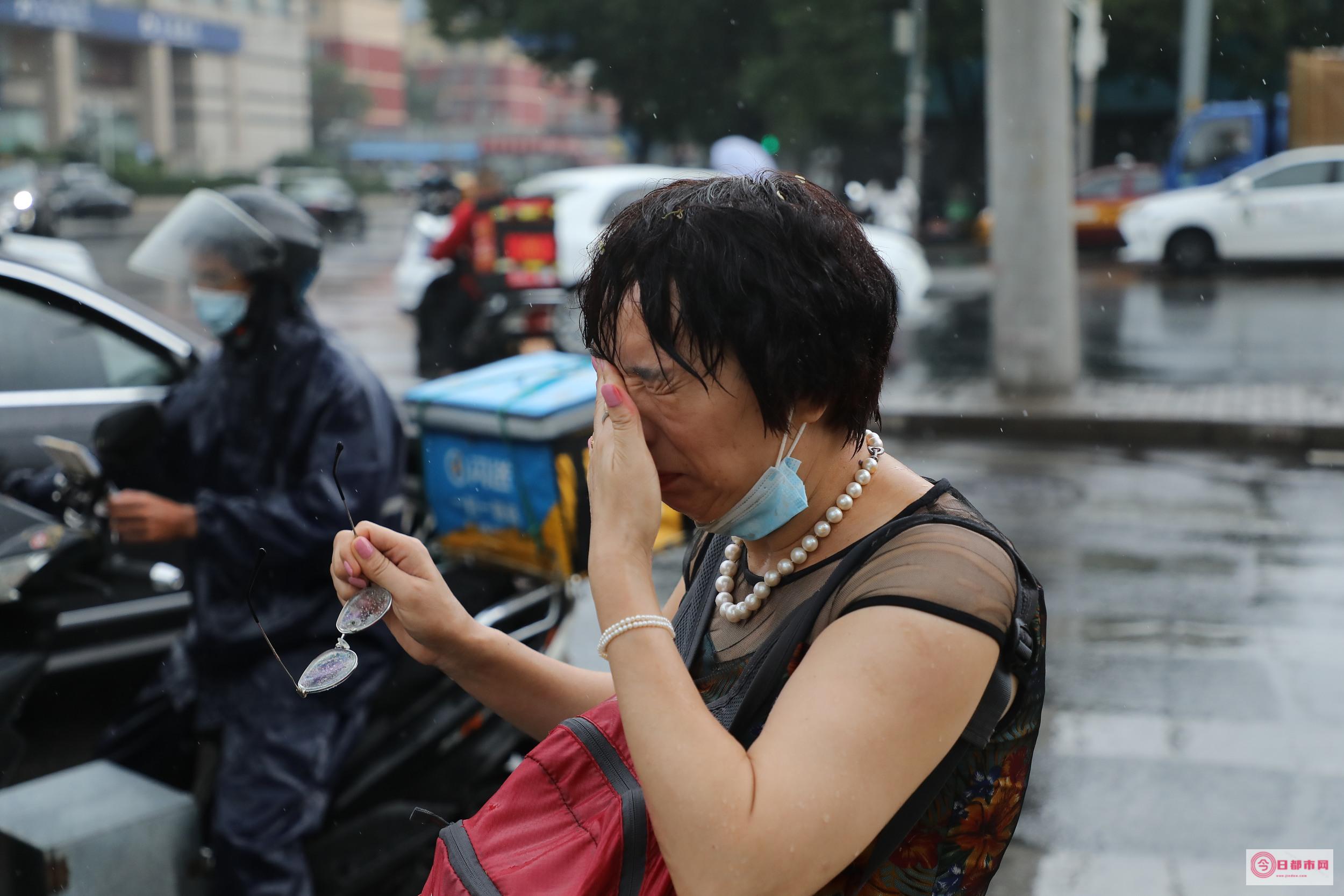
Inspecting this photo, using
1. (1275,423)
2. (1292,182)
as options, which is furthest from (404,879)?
(1292,182)

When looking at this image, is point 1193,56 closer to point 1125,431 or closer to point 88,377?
point 1125,431

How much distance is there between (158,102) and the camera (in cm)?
5919

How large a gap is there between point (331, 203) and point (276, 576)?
33.7 m

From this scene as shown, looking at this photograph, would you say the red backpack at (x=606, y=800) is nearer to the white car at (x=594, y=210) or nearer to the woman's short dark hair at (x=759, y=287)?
the woman's short dark hair at (x=759, y=287)

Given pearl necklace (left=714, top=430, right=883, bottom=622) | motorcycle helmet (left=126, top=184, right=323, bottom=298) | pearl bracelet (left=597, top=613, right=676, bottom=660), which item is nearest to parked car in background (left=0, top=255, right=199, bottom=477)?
motorcycle helmet (left=126, top=184, right=323, bottom=298)

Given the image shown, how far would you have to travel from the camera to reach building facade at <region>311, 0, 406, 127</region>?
84688mm

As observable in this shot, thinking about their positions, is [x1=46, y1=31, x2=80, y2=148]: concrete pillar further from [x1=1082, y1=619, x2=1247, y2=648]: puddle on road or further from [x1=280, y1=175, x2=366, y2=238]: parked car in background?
[x1=1082, y1=619, x2=1247, y2=648]: puddle on road

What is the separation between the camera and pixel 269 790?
2672 millimetres

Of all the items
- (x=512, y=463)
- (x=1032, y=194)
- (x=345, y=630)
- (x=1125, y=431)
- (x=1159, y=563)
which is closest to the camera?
(x=345, y=630)

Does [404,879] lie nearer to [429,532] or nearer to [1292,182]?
[429,532]

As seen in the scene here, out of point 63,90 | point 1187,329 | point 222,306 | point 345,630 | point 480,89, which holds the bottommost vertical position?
point 1187,329

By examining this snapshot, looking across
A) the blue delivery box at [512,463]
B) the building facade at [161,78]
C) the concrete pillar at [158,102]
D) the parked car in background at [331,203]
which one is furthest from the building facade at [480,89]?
the blue delivery box at [512,463]

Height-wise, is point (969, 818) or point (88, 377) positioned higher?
point (88, 377)

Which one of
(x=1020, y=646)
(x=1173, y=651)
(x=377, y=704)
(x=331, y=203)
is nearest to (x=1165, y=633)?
(x=1173, y=651)
